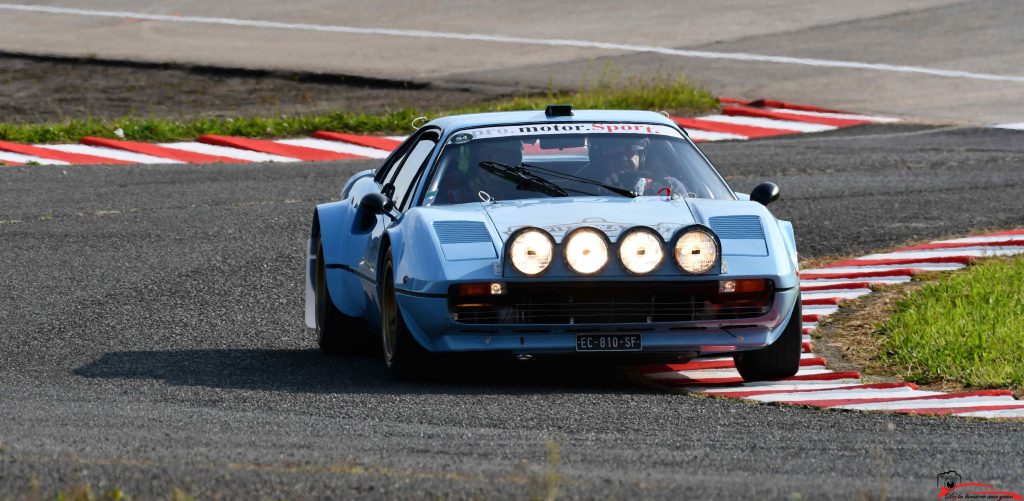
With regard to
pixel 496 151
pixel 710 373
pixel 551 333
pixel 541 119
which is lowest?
pixel 710 373

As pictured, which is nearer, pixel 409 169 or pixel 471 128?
pixel 471 128

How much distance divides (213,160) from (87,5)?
57.3 ft

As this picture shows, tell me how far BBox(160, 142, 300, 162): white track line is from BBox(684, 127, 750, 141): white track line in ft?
15.1

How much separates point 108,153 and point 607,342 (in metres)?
11.6

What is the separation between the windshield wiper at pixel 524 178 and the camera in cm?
846

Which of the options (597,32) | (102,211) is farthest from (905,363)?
(597,32)

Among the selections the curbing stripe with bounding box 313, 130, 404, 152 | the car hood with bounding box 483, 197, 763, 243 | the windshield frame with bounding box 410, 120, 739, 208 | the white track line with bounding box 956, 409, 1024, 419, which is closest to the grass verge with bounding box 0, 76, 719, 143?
the curbing stripe with bounding box 313, 130, 404, 152

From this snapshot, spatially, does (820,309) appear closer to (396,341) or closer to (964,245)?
(964,245)

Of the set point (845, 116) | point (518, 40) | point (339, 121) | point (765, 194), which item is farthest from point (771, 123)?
point (765, 194)

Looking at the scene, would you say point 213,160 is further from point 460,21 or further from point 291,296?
point 460,21

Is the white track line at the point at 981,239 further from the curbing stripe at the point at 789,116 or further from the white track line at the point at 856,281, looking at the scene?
the curbing stripe at the point at 789,116

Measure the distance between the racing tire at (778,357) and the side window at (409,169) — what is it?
1.88 meters

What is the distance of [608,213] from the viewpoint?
312 inches

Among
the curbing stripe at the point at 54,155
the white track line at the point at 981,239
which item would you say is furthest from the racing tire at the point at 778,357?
the curbing stripe at the point at 54,155
